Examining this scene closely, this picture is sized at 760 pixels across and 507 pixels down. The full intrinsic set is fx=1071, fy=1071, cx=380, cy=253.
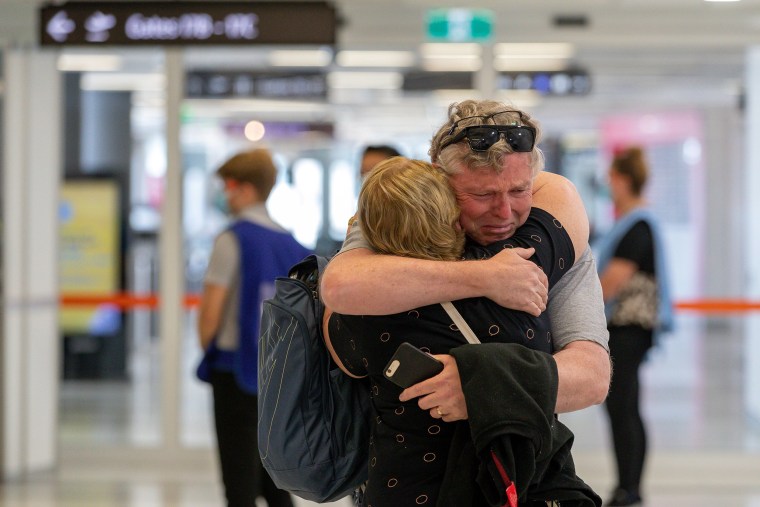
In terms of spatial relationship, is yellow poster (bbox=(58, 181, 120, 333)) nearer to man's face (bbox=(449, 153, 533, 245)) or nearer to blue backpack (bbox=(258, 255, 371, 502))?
blue backpack (bbox=(258, 255, 371, 502))

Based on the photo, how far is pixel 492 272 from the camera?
1.81 meters

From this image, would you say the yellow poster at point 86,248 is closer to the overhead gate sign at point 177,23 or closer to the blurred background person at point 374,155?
the overhead gate sign at point 177,23

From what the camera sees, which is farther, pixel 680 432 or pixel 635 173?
pixel 680 432

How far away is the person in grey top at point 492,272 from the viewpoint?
1810 mm

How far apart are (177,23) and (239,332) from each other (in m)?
1.79

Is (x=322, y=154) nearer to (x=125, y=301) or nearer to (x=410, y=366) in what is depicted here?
(x=125, y=301)

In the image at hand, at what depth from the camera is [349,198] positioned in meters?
6.78

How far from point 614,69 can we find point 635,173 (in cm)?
160

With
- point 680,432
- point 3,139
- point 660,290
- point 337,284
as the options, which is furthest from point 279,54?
point 337,284

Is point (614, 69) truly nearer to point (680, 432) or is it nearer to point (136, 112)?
point (680, 432)

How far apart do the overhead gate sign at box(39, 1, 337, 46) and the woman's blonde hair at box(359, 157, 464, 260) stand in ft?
10.3

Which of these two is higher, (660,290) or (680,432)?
(660,290)

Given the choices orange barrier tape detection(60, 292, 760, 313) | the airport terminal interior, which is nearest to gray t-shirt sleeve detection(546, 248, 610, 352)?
the airport terminal interior

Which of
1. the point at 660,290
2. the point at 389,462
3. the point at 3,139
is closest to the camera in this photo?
the point at 389,462
